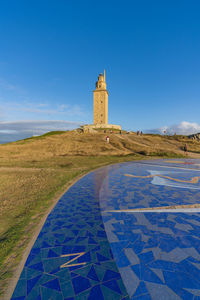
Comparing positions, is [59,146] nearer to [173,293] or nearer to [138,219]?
[138,219]

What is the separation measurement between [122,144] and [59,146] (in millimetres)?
14265

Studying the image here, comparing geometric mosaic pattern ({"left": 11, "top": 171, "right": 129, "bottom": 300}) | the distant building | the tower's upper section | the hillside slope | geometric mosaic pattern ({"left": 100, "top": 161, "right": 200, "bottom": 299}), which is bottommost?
geometric mosaic pattern ({"left": 11, "top": 171, "right": 129, "bottom": 300})

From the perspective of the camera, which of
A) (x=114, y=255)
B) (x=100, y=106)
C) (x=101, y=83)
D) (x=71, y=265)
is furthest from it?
(x=101, y=83)

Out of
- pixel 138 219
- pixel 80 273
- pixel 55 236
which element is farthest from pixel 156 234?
pixel 55 236

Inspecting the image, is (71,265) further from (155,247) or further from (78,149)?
(78,149)

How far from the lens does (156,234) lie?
13.4 feet

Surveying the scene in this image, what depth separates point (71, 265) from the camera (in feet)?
10.2

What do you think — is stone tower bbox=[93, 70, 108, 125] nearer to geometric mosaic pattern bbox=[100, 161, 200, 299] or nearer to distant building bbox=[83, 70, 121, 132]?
distant building bbox=[83, 70, 121, 132]

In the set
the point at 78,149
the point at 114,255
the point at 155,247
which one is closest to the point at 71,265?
the point at 114,255

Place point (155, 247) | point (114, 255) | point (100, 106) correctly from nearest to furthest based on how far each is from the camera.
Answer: point (114, 255), point (155, 247), point (100, 106)

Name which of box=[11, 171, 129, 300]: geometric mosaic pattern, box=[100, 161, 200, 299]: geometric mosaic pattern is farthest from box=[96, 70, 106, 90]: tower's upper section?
box=[11, 171, 129, 300]: geometric mosaic pattern

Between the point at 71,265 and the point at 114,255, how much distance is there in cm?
98

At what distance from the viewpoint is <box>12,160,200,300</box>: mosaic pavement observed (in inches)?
103

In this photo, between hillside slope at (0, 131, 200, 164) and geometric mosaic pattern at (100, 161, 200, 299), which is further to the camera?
hillside slope at (0, 131, 200, 164)
